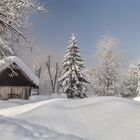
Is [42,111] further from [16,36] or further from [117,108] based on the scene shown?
[16,36]

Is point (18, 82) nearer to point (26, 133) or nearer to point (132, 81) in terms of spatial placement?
point (26, 133)

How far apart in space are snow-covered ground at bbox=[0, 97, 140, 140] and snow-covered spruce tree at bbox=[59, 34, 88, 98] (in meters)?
34.9

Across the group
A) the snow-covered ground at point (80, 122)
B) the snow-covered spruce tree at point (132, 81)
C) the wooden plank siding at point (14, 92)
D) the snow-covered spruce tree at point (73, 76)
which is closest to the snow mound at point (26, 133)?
the snow-covered ground at point (80, 122)

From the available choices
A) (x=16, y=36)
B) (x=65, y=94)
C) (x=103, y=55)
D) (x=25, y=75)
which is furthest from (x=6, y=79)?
(x=103, y=55)

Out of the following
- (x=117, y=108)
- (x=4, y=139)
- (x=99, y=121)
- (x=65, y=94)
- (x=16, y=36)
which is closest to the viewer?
(x=4, y=139)

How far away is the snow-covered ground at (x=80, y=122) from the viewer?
9.96 meters

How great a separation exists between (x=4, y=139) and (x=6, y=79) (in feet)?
91.5

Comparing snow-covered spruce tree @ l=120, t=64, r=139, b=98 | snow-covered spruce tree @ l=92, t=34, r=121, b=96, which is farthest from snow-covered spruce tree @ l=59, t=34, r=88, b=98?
snow-covered spruce tree @ l=120, t=64, r=139, b=98

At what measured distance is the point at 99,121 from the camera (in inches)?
455

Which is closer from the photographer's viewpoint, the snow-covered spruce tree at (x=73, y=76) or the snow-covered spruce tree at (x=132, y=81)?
the snow-covered spruce tree at (x=73, y=76)

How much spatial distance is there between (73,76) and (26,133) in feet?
131

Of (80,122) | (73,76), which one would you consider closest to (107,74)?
(73,76)

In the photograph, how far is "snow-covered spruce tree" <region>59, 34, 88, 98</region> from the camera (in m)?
49.3

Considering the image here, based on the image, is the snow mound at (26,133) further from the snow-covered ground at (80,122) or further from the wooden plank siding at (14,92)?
the wooden plank siding at (14,92)
